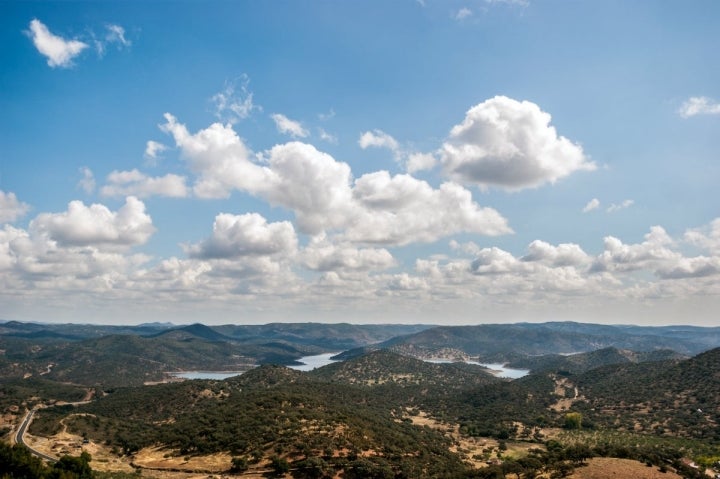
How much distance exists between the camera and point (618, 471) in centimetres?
6381

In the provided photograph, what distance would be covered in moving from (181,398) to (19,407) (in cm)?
5912

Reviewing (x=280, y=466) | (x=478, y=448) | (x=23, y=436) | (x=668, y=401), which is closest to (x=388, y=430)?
(x=478, y=448)

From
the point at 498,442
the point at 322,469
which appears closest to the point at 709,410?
the point at 498,442

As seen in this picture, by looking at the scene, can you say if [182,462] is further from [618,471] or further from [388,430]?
[618,471]

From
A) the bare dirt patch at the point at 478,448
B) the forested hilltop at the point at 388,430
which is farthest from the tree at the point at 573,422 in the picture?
the bare dirt patch at the point at 478,448

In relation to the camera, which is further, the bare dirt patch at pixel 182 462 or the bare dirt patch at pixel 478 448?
the bare dirt patch at pixel 478 448

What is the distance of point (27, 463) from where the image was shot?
203 feet

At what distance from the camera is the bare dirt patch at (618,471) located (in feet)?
205

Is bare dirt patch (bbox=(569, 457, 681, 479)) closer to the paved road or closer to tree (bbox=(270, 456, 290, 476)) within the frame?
tree (bbox=(270, 456, 290, 476))

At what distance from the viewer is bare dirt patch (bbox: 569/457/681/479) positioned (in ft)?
205

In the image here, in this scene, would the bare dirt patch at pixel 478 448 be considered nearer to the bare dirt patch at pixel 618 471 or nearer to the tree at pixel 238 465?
the bare dirt patch at pixel 618 471

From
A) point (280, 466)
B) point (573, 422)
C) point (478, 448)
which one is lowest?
point (478, 448)

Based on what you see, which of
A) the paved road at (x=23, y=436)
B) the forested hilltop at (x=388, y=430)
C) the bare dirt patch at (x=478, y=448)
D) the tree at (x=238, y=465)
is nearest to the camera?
the tree at (x=238, y=465)

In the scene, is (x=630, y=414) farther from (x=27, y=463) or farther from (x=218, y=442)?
(x=27, y=463)
